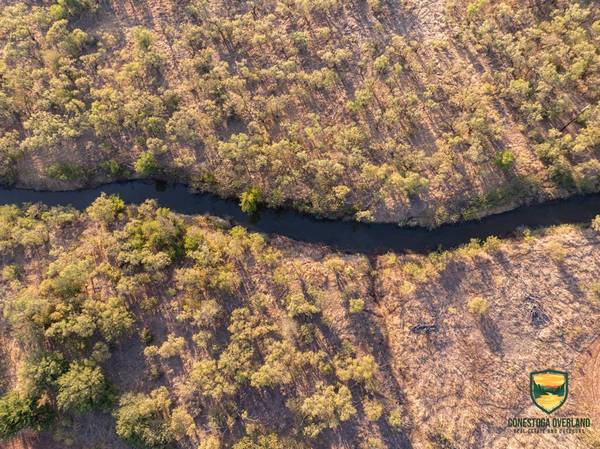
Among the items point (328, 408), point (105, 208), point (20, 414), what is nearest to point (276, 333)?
point (328, 408)

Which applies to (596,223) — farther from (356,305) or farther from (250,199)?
(250,199)

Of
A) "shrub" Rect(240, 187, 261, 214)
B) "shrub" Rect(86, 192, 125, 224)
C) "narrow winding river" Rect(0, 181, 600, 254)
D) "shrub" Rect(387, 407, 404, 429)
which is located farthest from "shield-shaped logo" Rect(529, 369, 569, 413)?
"shrub" Rect(86, 192, 125, 224)

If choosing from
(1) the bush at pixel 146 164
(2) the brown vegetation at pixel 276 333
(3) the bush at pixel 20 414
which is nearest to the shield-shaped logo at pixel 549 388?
(2) the brown vegetation at pixel 276 333

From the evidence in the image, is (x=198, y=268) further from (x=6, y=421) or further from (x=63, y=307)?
(x=6, y=421)

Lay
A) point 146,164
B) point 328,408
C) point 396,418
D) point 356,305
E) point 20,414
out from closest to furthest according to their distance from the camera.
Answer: point 20,414
point 328,408
point 396,418
point 356,305
point 146,164

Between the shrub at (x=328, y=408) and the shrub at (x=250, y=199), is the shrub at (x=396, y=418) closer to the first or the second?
the shrub at (x=328, y=408)
